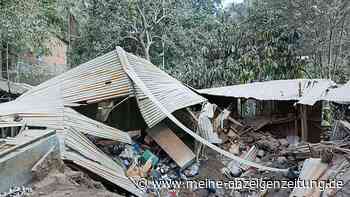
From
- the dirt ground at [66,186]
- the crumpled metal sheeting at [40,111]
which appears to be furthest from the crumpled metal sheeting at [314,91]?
the crumpled metal sheeting at [40,111]

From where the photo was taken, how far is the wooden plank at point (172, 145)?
8.55 metres

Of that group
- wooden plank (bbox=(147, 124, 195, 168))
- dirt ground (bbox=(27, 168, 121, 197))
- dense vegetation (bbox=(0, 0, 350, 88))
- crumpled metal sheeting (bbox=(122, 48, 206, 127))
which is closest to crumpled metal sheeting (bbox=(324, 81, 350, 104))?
crumpled metal sheeting (bbox=(122, 48, 206, 127))

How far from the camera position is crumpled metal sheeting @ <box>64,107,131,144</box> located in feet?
23.7

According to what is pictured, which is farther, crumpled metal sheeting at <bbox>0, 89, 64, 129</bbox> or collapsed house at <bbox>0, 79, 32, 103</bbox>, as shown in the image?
collapsed house at <bbox>0, 79, 32, 103</bbox>

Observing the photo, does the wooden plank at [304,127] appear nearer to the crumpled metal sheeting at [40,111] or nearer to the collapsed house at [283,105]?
the collapsed house at [283,105]

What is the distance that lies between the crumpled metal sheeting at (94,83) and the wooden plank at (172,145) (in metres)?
1.31

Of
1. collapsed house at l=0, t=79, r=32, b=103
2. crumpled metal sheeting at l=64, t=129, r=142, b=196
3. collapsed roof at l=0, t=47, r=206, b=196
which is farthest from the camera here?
collapsed house at l=0, t=79, r=32, b=103

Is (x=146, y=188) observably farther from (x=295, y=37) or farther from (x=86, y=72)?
(x=295, y=37)

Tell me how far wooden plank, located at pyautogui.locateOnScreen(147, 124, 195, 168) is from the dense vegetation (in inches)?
224

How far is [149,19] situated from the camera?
20.5 meters

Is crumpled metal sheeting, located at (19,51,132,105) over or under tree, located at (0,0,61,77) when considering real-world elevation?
under

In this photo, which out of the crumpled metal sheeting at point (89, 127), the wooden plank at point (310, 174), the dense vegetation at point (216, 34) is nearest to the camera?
the wooden plank at point (310, 174)

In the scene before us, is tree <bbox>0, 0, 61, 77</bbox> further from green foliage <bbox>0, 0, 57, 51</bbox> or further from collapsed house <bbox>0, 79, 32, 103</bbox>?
collapsed house <bbox>0, 79, 32, 103</bbox>

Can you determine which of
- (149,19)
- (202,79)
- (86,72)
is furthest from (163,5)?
(86,72)
